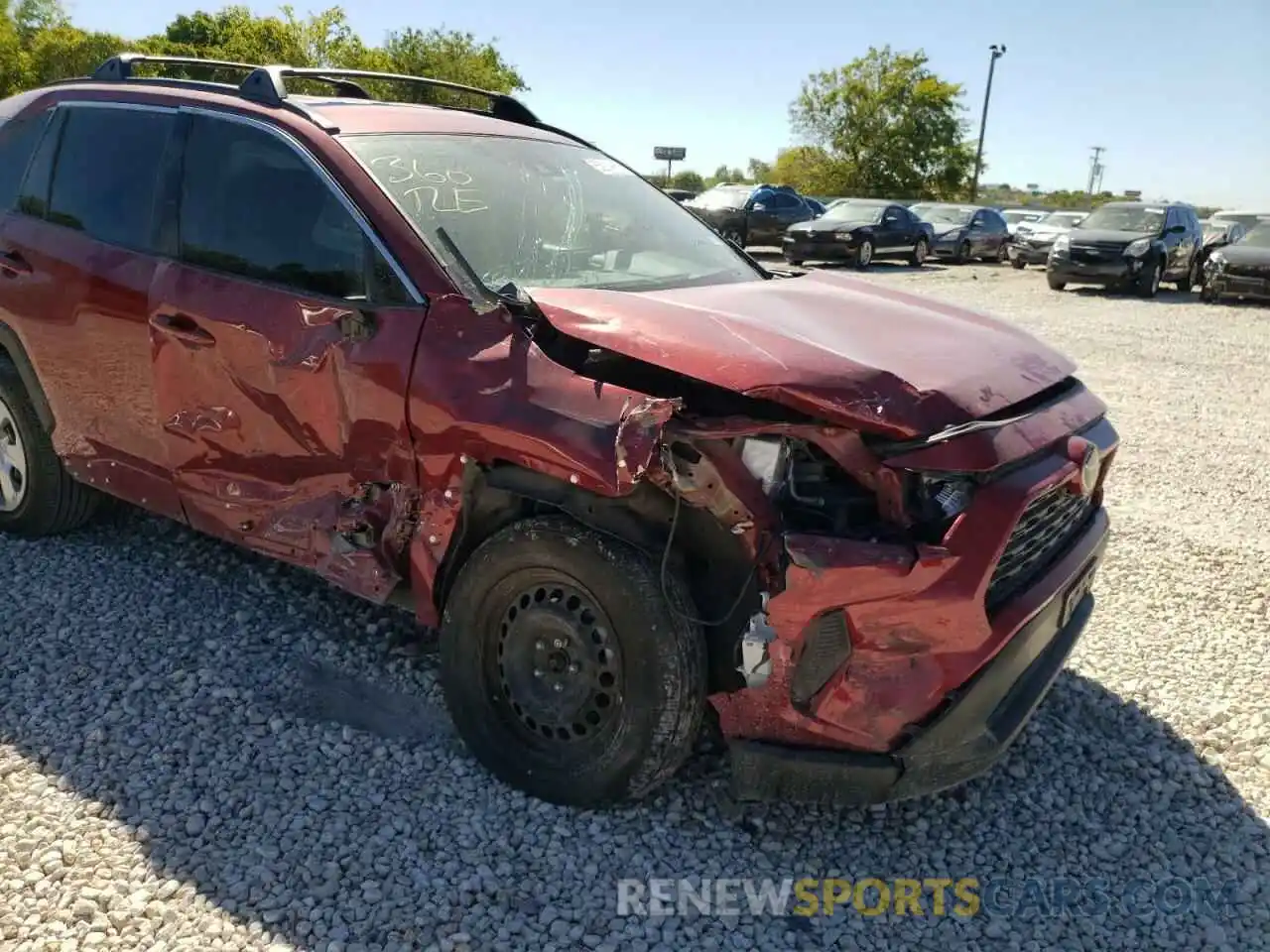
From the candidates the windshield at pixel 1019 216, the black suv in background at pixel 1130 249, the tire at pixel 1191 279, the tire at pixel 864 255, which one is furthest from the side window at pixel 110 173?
the windshield at pixel 1019 216

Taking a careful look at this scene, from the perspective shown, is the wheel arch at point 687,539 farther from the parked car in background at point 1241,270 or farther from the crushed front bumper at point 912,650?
the parked car in background at point 1241,270

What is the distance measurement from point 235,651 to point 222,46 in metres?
30.4

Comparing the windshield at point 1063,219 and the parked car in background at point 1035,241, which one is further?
the windshield at point 1063,219

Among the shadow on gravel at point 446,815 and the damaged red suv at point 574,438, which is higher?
the damaged red suv at point 574,438

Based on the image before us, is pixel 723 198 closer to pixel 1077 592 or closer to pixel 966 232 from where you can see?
pixel 966 232

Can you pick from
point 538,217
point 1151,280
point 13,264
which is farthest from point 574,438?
point 1151,280

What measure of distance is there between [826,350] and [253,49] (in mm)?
29953

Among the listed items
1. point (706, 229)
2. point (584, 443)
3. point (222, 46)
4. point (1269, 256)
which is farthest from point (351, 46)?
point (584, 443)

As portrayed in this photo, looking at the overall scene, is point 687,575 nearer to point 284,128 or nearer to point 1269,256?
point 284,128

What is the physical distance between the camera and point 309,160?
3287mm

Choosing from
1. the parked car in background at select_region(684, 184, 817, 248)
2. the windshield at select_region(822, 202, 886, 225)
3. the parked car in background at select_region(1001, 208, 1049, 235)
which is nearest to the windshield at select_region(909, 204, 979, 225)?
the parked car in background at select_region(1001, 208, 1049, 235)

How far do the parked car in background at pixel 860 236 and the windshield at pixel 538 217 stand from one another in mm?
18044

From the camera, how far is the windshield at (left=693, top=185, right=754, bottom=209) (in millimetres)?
23359

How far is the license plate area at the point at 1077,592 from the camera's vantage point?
2.97 m
